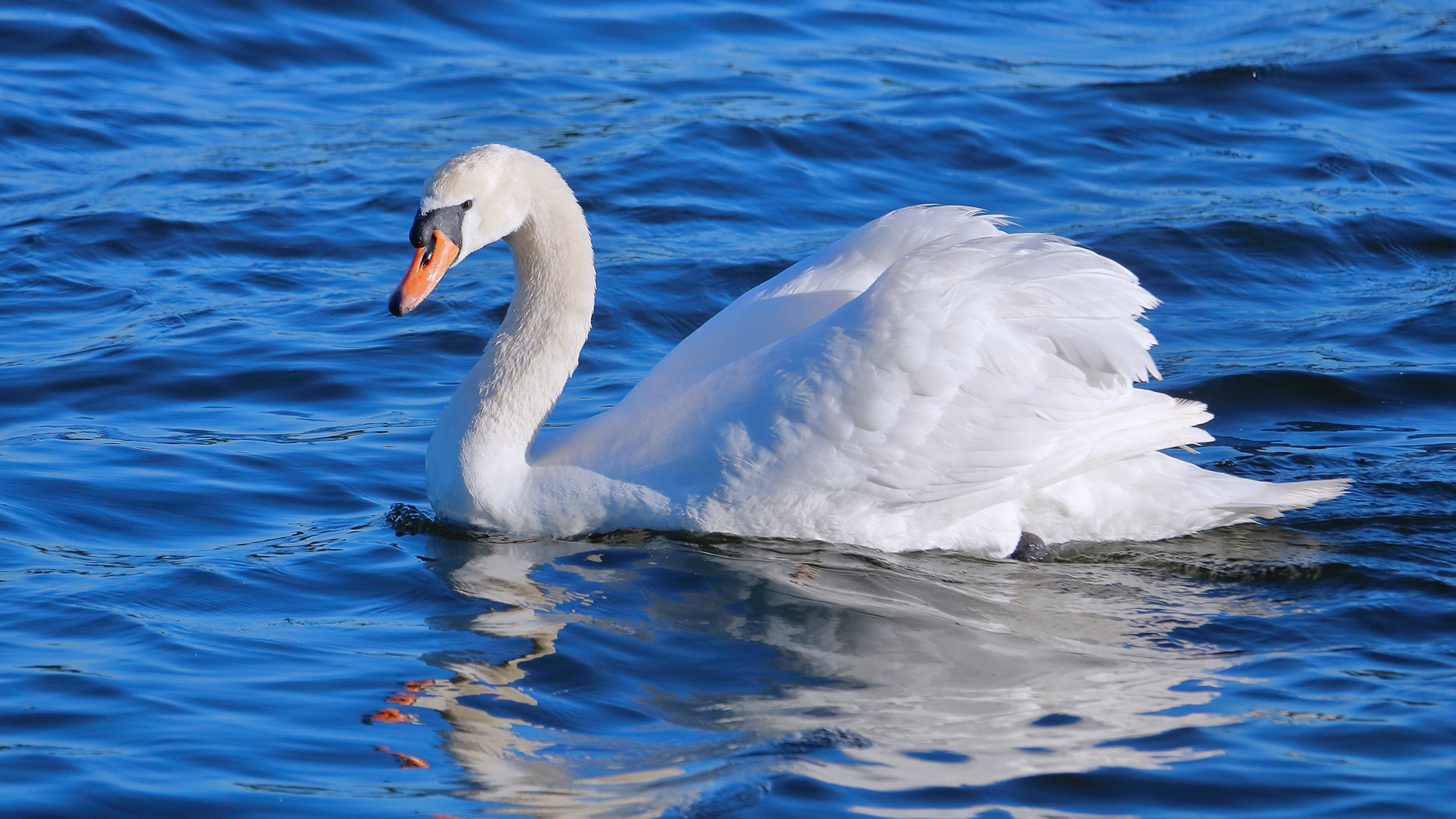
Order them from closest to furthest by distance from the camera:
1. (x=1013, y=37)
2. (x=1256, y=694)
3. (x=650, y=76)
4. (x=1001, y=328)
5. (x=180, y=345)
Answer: (x=1256, y=694) < (x=1001, y=328) < (x=180, y=345) < (x=650, y=76) < (x=1013, y=37)

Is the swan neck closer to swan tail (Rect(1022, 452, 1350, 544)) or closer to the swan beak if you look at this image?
the swan beak

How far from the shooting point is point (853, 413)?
6031mm

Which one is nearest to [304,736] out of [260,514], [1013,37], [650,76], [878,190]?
[260,514]

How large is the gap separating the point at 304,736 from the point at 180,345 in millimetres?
4528

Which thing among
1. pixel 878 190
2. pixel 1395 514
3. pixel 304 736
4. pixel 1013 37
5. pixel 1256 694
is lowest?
pixel 304 736

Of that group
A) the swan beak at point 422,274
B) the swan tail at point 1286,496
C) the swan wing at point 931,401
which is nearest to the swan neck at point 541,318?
the swan beak at point 422,274

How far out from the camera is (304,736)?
4.72 metres

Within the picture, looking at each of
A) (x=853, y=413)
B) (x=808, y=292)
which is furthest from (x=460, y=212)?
(x=853, y=413)

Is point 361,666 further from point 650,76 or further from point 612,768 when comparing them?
point 650,76

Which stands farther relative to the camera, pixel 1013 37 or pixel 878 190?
→ pixel 1013 37

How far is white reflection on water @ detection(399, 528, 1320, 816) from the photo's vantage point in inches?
178

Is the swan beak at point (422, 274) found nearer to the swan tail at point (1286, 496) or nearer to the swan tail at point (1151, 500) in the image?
the swan tail at point (1151, 500)

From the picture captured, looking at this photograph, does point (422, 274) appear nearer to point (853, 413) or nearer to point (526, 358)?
point (526, 358)

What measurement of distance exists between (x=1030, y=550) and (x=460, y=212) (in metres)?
2.59
